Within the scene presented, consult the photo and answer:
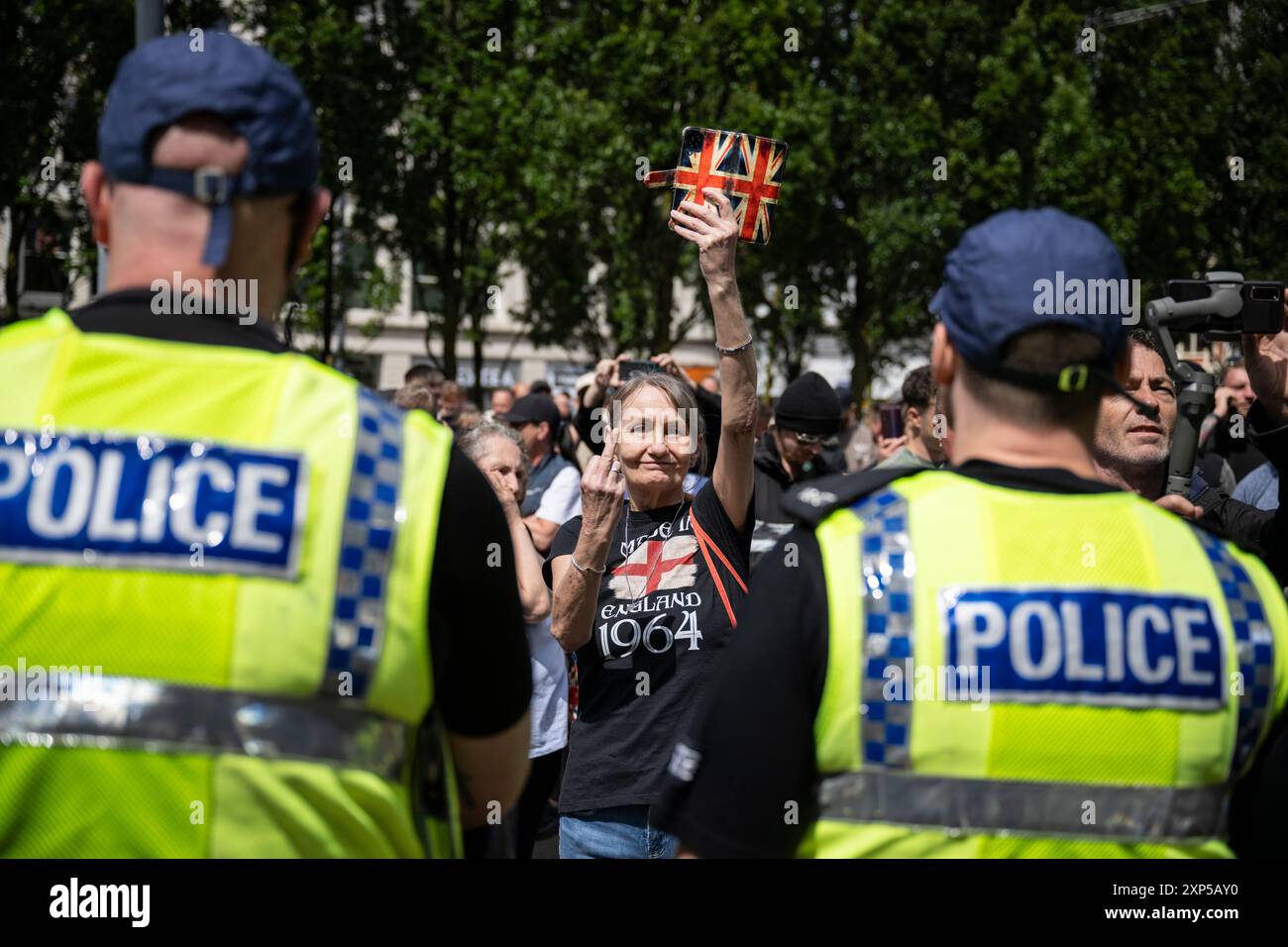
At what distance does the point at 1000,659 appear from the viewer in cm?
209

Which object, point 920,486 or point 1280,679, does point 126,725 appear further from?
point 1280,679

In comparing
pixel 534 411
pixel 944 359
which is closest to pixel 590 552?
pixel 944 359

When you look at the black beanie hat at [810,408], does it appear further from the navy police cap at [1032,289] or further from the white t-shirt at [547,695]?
the navy police cap at [1032,289]

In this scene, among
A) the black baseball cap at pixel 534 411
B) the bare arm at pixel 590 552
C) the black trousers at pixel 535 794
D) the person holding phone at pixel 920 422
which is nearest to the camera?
the bare arm at pixel 590 552

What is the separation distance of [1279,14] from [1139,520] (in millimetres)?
32172

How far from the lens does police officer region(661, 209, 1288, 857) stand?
6.86ft

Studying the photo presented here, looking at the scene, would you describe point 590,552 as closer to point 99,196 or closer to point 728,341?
point 728,341

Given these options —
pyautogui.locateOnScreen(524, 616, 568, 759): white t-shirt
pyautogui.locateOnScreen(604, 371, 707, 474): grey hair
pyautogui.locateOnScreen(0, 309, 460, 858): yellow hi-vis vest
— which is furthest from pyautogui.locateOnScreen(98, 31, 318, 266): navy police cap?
pyautogui.locateOnScreen(524, 616, 568, 759): white t-shirt

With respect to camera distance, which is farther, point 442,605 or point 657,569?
point 657,569

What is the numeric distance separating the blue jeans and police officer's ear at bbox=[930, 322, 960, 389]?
7.11 feet

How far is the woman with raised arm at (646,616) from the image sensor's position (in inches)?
160

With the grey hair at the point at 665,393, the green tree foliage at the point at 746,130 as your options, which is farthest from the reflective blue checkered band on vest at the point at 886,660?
the green tree foliage at the point at 746,130

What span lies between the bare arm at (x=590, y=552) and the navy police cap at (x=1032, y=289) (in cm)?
203

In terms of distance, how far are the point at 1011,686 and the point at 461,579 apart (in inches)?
33.0
